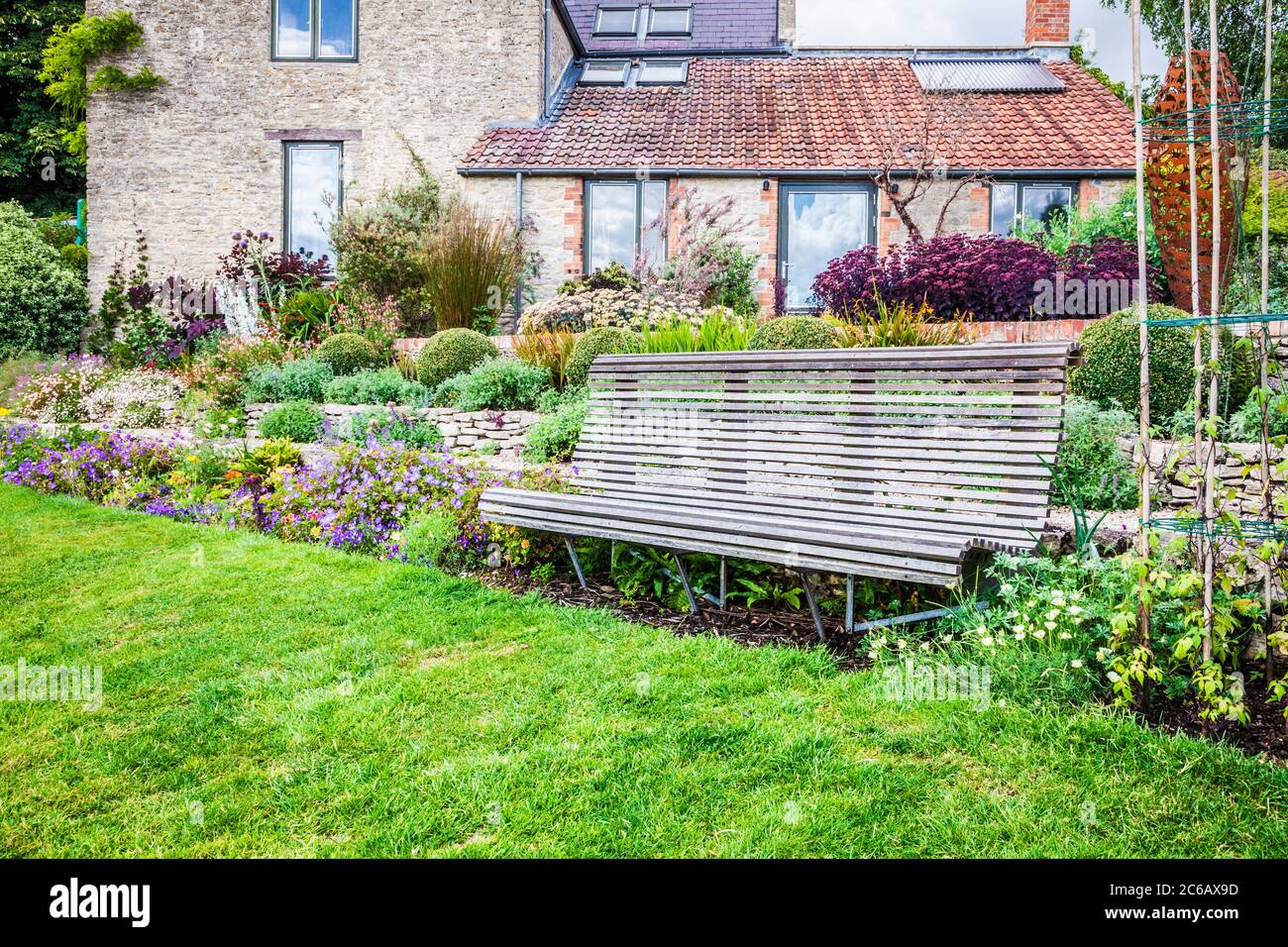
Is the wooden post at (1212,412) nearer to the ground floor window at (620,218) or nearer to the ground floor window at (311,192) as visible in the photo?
the ground floor window at (620,218)

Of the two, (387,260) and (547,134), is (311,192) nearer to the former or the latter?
(547,134)

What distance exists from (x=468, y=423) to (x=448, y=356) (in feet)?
3.91

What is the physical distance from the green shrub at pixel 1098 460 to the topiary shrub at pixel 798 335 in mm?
2103

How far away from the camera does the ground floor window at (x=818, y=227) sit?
14.2 meters

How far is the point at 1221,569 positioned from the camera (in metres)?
3.20

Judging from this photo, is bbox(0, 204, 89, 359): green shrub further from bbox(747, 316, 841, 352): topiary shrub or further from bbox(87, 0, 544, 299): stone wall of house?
bbox(747, 316, 841, 352): topiary shrub

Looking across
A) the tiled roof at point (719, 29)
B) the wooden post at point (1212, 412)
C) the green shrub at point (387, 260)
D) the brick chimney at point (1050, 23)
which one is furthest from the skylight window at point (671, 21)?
the wooden post at point (1212, 412)

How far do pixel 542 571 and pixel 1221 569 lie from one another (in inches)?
131

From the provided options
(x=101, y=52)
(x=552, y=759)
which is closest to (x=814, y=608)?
(x=552, y=759)

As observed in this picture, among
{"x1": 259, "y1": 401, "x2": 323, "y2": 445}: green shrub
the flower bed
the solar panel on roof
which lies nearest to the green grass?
the flower bed

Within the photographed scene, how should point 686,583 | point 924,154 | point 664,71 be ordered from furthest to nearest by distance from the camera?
point 664,71 < point 924,154 < point 686,583

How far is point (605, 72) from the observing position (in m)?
17.2
